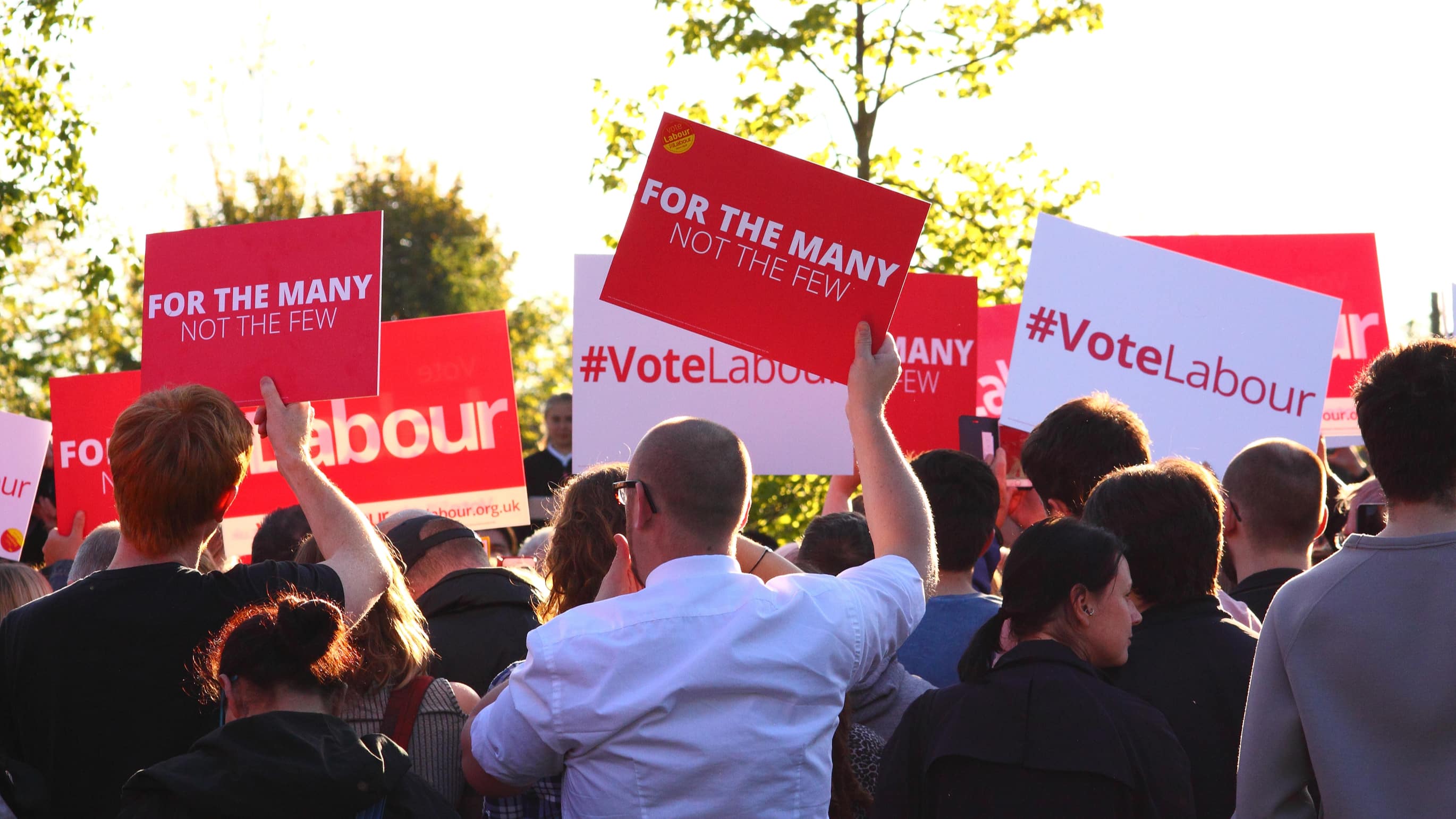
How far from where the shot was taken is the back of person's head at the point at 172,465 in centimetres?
304

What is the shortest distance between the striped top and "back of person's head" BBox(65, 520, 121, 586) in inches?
63.2

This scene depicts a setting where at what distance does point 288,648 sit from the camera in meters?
2.83

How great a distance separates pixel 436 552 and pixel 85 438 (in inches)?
155

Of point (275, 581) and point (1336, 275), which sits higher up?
point (1336, 275)

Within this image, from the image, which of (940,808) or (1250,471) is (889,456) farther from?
(1250,471)

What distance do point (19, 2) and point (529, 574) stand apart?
9.79 metres

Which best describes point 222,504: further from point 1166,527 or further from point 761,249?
point 1166,527

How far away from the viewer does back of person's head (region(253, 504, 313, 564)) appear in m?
5.03

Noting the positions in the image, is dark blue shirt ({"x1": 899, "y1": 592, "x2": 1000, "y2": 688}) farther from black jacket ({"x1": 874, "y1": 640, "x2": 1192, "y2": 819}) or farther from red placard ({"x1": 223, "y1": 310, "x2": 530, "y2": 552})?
red placard ({"x1": 223, "y1": 310, "x2": 530, "y2": 552})

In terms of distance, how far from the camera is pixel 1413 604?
2633mm

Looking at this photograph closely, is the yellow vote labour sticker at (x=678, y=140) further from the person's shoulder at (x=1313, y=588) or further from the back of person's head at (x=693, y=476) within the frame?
the person's shoulder at (x=1313, y=588)

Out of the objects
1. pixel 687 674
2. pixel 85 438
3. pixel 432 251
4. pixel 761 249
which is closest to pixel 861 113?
pixel 85 438

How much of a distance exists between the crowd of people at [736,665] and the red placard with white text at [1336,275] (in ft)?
14.5

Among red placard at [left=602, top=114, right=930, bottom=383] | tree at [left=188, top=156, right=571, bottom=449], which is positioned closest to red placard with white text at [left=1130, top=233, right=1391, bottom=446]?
red placard at [left=602, top=114, right=930, bottom=383]
